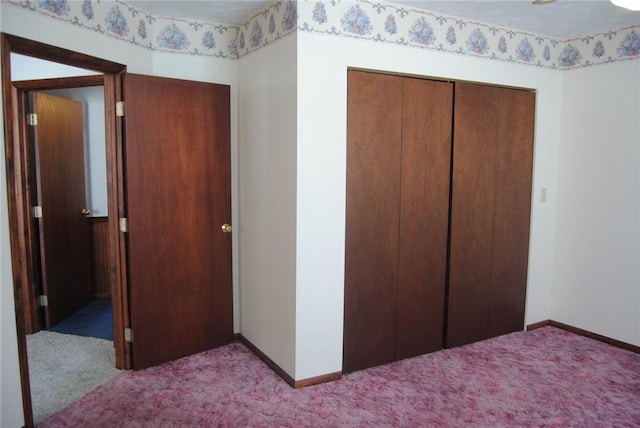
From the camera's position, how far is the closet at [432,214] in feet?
9.55

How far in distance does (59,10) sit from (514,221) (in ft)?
11.1

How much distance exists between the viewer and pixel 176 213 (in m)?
3.05

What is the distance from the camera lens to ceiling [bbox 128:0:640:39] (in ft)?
9.32

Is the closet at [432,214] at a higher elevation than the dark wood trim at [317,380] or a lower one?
higher

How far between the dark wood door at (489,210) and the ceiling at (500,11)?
0.47m

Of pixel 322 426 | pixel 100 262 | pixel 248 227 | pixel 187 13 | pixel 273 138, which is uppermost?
pixel 187 13

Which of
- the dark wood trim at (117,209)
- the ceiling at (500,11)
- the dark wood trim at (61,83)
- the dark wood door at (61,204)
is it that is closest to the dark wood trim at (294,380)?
the dark wood trim at (117,209)

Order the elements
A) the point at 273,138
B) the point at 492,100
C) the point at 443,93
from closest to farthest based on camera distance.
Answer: the point at 273,138 → the point at 443,93 → the point at 492,100

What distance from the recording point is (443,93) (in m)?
3.12

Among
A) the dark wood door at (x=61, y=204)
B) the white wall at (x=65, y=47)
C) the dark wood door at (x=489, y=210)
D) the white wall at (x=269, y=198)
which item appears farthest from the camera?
the dark wood door at (x=61, y=204)

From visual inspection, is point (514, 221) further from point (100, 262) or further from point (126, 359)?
point (100, 262)

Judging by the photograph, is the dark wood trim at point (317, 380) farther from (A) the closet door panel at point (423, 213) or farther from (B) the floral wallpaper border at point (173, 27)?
(B) the floral wallpaper border at point (173, 27)

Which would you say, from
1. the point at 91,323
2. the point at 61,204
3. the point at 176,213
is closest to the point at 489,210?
the point at 176,213

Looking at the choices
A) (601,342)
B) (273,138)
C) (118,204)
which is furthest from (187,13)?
(601,342)
